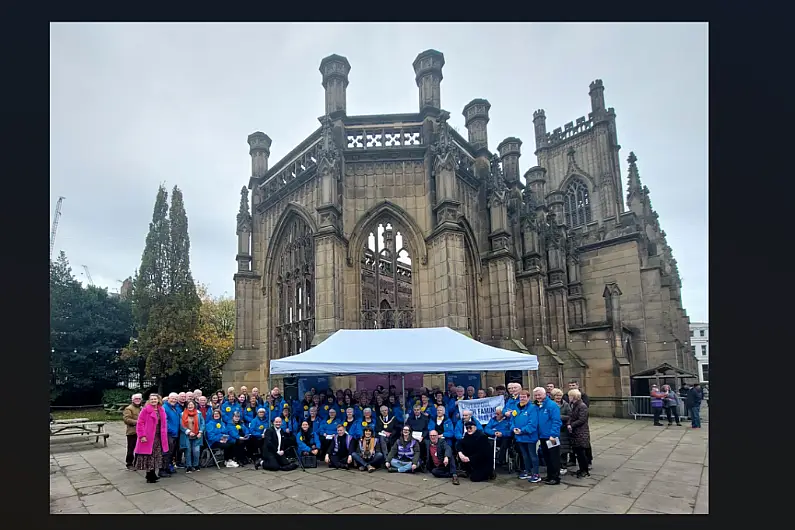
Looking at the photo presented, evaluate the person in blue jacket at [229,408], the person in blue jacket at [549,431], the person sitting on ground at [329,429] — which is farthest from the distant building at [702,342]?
the person in blue jacket at [229,408]

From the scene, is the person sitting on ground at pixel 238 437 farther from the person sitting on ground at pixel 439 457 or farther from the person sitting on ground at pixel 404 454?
the person sitting on ground at pixel 439 457

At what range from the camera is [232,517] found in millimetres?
4445

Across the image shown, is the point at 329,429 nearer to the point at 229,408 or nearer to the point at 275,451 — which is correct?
the point at 275,451

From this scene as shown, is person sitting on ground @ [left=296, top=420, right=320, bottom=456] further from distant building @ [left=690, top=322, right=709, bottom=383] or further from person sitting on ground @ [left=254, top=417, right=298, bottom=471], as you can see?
distant building @ [left=690, top=322, right=709, bottom=383]

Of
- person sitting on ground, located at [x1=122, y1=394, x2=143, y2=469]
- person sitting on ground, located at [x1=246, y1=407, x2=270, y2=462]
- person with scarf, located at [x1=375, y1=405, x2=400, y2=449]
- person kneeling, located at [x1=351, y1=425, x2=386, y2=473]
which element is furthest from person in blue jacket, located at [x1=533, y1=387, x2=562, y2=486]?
person sitting on ground, located at [x1=122, y1=394, x2=143, y2=469]

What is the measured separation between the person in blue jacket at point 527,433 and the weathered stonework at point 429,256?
3.28 meters

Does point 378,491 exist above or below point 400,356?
below

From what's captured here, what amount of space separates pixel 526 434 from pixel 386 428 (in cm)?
187

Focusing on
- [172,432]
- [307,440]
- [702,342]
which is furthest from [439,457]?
[702,342]

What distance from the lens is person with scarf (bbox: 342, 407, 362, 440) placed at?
250 inches

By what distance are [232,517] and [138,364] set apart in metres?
9.80

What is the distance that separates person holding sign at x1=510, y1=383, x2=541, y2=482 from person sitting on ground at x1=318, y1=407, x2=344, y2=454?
248 centimetres

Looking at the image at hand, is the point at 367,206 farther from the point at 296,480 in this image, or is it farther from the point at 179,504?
the point at 179,504

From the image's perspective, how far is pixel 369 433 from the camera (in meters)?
6.28
